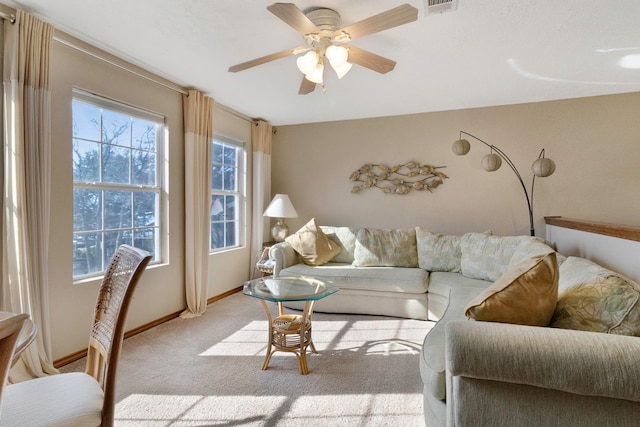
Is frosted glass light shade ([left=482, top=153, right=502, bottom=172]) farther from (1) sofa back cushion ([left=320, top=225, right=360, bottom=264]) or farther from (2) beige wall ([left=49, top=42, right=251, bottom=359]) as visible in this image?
(2) beige wall ([left=49, top=42, right=251, bottom=359])

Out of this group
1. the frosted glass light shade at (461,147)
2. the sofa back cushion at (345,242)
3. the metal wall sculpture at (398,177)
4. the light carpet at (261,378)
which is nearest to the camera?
the light carpet at (261,378)

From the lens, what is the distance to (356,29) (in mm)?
1810

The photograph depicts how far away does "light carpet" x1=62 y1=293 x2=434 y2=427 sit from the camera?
1.77 m

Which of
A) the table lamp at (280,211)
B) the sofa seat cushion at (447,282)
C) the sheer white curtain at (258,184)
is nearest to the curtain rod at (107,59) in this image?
the sheer white curtain at (258,184)

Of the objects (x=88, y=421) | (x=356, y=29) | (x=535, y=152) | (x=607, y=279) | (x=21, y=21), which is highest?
(x=21, y=21)

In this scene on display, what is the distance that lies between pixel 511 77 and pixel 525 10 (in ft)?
4.00

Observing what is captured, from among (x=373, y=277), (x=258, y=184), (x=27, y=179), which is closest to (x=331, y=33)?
(x=27, y=179)

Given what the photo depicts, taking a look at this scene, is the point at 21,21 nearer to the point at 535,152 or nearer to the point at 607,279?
the point at 607,279

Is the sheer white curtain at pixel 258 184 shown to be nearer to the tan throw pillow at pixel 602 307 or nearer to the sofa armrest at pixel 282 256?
the sofa armrest at pixel 282 256

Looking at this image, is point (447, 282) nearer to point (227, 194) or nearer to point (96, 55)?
point (227, 194)

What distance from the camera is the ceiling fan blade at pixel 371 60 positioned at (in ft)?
6.77

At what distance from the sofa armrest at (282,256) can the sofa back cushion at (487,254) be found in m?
1.86

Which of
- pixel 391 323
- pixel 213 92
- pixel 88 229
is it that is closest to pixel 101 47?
pixel 213 92

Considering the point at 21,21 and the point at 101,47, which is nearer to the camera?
the point at 21,21
